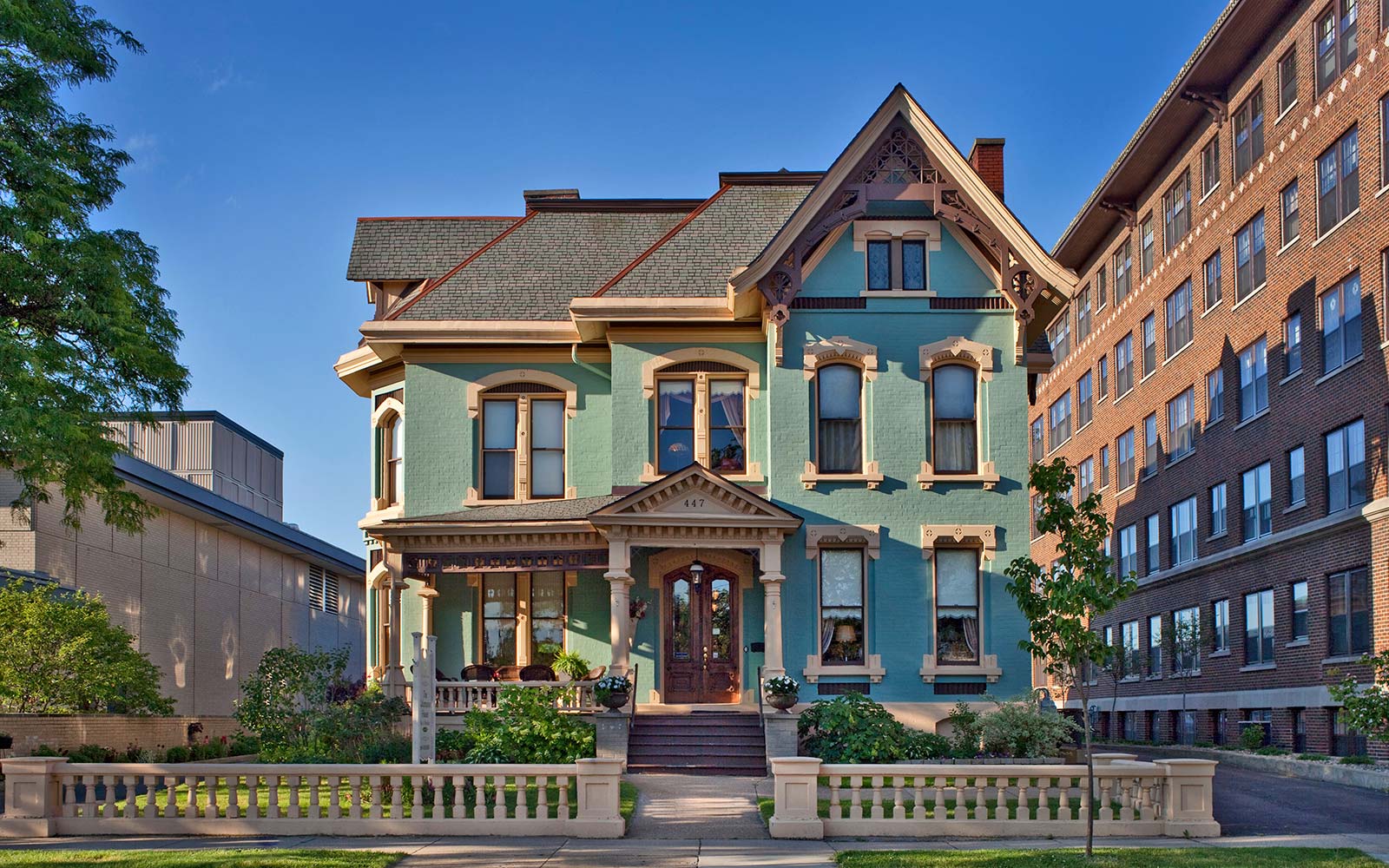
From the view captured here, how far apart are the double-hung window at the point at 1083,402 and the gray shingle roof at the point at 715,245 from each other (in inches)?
1107

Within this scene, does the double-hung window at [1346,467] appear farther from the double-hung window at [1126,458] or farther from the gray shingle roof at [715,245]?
the double-hung window at [1126,458]

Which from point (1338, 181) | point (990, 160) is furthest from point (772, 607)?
point (1338, 181)

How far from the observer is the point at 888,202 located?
87.2 feet

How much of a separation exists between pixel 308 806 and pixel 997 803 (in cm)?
872

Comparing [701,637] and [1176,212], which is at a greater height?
[1176,212]

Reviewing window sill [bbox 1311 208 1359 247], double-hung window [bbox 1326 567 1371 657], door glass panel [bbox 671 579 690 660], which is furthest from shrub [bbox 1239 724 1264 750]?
door glass panel [bbox 671 579 690 660]

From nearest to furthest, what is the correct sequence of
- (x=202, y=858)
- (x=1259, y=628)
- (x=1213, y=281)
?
(x=202, y=858) < (x=1259, y=628) < (x=1213, y=281)

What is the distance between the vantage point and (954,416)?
26.4 metres

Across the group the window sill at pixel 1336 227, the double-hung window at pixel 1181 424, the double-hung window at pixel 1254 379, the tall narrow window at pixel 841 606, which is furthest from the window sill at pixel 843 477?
the double-hung window at pixel 1181 424

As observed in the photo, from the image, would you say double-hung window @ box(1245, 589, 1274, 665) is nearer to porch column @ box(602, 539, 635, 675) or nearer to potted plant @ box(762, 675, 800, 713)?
potted plant @ box(762, 675, 800, 713)

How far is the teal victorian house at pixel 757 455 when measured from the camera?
84.2 feet

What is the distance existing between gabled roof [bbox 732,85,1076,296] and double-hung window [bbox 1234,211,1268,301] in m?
13.3

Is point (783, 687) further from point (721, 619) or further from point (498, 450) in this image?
point (498, 450)

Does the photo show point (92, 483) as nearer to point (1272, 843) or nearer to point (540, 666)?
point (540, 666)
